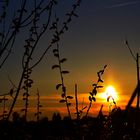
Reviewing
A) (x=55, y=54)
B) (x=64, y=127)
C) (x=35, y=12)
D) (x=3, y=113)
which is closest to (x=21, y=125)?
(x=3, y=113)

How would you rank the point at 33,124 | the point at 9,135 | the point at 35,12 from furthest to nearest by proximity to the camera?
the point at 33,124 < the point at 9,135 < the point at 35,12

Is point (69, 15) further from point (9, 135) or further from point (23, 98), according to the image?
point (9, 135)

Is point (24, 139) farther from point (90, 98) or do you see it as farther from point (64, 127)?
point (90, 98)

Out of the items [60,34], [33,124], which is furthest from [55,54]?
[33,124]

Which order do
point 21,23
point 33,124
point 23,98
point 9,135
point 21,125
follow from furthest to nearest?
1. point 23,98
2. point 33,124
3. point 21,125
4. point 9,135
5. point 21,23

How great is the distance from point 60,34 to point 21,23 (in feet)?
5.02

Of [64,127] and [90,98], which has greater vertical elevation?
[90,98]

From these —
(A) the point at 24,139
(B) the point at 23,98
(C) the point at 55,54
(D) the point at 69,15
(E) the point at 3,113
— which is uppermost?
(D) the point at 69,15

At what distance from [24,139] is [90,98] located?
1.21 m

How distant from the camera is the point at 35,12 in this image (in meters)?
4.59

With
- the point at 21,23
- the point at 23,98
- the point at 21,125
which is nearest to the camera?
the point at 21,23

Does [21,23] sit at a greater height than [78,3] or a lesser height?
lesser

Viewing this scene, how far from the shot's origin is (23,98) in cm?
655

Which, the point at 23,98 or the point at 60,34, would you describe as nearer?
the point at 60,34
